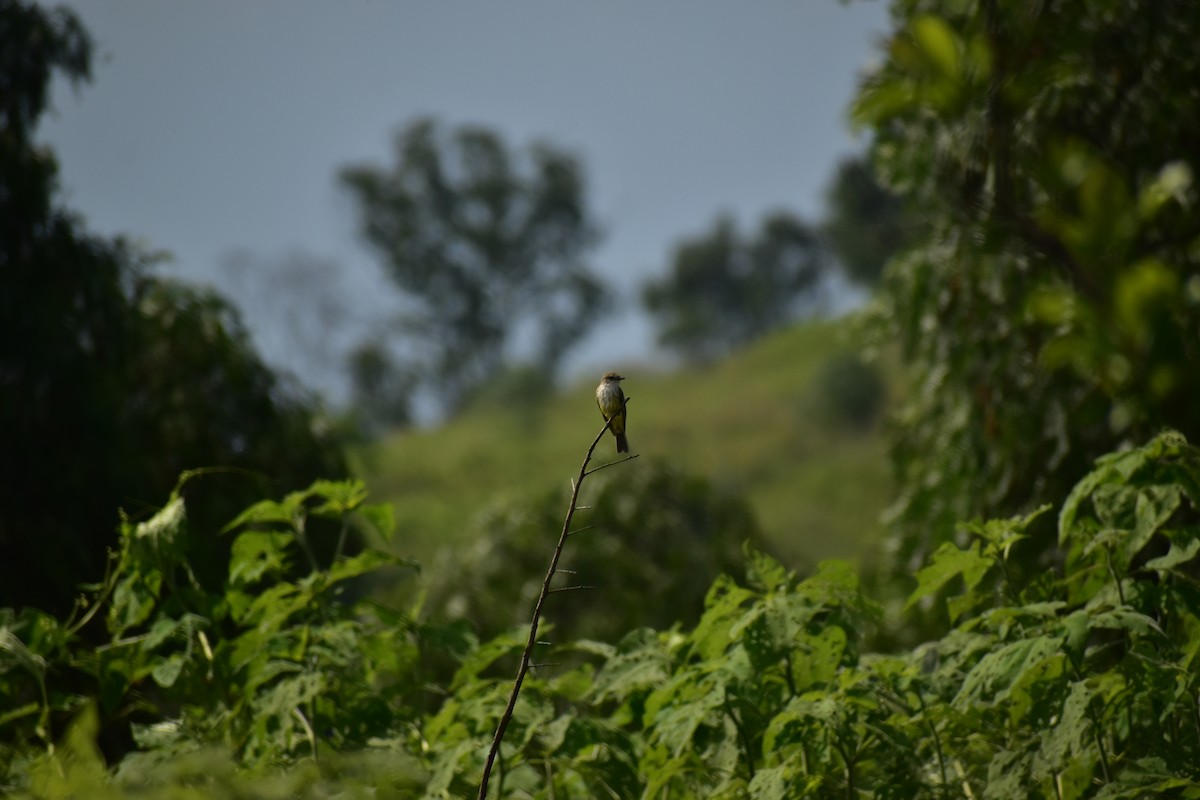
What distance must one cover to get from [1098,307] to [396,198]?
4163cm

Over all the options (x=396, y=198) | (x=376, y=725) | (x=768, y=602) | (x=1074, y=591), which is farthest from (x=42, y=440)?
(x=396, y=198)

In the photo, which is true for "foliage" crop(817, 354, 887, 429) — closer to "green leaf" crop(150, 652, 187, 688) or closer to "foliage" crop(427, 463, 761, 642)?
"foliage" crop(427, 463, 761, 642)

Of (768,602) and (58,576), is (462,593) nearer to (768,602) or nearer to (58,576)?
(58,576)

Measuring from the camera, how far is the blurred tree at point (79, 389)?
377 centimetres

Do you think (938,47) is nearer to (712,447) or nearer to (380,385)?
(712,447)

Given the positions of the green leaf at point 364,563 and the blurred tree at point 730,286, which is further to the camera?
the blurred tree at point 730,286

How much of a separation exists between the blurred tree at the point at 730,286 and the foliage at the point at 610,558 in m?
35.5

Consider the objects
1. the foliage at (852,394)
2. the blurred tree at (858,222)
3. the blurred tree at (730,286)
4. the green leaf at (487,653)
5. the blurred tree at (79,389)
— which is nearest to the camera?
the blurred tree at (858,222)

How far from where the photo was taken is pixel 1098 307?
846mm

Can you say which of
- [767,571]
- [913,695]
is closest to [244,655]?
[767,571]

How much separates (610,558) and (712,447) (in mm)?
16516

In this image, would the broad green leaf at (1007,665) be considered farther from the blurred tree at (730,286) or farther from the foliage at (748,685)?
the blurred tree at (730,286)

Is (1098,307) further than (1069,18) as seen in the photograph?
No

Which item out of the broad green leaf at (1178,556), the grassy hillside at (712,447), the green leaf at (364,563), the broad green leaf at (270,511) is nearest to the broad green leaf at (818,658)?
the broad green leaf at (1178,556)
